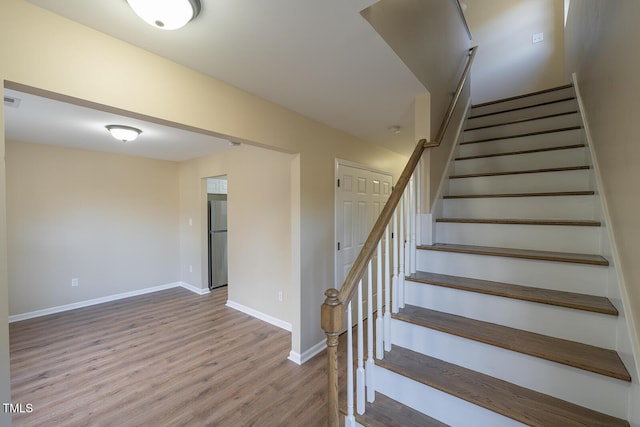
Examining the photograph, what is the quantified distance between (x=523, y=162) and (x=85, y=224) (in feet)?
18.3

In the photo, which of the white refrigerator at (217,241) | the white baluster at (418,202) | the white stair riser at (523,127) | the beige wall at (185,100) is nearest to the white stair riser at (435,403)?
the white baluster at (418,202)

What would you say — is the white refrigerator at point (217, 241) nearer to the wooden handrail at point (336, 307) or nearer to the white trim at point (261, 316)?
the white trim at point (261, 316)

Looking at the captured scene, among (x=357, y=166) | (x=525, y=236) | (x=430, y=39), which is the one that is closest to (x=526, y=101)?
(x=430, y=39)

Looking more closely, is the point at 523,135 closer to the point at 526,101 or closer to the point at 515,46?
the point at 526,101

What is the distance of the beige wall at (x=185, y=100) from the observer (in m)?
1.07

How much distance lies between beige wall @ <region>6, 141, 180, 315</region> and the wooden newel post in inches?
178

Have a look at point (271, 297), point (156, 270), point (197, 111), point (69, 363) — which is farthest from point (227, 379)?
point (156, 270)

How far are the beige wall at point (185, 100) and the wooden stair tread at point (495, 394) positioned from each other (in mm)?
1326

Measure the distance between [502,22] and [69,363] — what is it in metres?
6.76

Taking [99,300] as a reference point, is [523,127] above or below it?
above

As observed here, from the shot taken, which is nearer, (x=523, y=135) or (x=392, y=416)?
(x=392, y=416)

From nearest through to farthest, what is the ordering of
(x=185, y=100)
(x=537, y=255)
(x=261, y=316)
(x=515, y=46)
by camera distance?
(x=537, y=255), (x=185, y=100), (x=261, y=316), (x=515, y=46)

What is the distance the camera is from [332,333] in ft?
3.46

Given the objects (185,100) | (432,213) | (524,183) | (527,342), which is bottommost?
(527,342)
